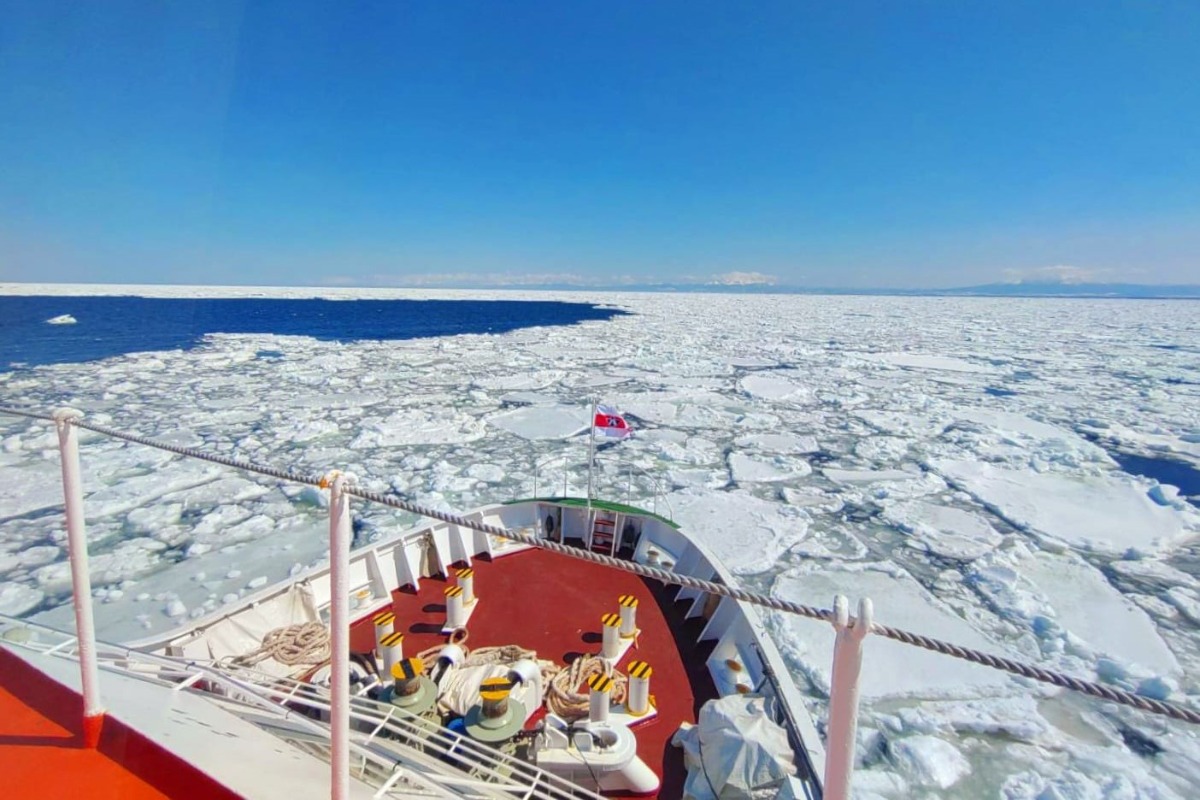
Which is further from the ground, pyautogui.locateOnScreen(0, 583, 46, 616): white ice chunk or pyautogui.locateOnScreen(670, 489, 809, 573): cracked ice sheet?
pyautogui.locateOnScreen(670, 489, 809, 573): cracked ice sheet

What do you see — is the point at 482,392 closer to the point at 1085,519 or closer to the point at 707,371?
the point at 707,371

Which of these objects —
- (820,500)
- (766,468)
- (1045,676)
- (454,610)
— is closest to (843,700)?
(1045,676)

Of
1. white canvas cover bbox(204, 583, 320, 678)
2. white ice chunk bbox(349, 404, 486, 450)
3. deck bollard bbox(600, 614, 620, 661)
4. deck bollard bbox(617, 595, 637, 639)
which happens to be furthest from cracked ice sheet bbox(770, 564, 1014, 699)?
white ice chunk bbox(349, 404, 486, 450)

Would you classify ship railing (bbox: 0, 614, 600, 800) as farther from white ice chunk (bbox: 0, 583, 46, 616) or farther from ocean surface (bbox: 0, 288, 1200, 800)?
white ice chunk (bbox: 0, 583, 46, 616)

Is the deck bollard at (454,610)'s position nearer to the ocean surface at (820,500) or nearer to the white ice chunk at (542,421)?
the ocean surface at (820,500)

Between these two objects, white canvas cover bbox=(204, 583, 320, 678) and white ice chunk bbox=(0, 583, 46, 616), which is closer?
white canvas cover bbox=(204, 583, 320, 678)

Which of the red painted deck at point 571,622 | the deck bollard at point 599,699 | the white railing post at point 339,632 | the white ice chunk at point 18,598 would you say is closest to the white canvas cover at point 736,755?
the red painted deck at point 571,622
